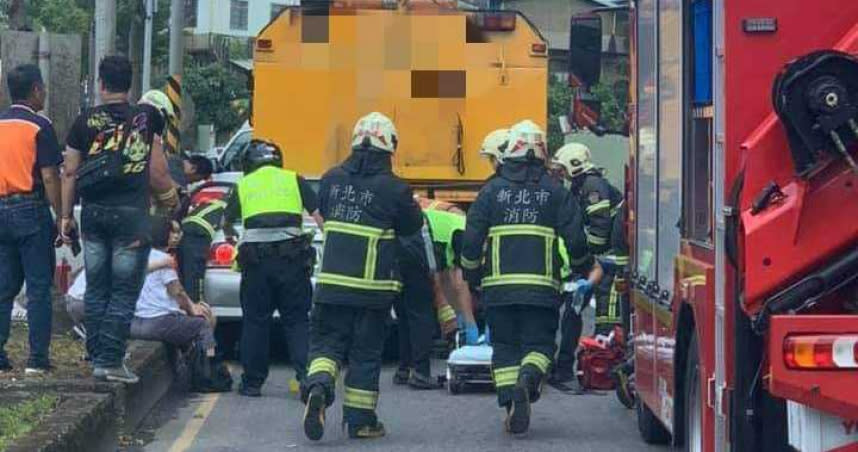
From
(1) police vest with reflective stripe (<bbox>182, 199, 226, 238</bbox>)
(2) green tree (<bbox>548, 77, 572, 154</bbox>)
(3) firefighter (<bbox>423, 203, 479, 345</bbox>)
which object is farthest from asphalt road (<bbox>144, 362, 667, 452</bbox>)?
(2) green tree (<bbox>548, 77, 572, 154</bbox>)

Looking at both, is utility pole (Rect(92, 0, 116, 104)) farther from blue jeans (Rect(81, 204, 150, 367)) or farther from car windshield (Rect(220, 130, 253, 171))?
blue jeans (Rect(81, 204, 150, 367))

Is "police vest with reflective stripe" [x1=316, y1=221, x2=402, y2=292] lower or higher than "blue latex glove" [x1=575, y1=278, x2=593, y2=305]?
higher

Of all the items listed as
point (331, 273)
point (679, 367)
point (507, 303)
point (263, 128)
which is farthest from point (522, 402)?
point (263, 128)

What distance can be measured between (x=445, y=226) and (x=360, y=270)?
3.07 metres

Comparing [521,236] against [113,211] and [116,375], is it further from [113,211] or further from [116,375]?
[116,375]

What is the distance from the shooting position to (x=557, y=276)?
10.2 metres

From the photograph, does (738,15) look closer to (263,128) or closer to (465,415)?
Answer: (465,415)

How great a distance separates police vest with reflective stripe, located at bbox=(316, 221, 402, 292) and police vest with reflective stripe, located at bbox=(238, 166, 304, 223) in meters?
1.61

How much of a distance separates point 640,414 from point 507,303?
3.49 ft

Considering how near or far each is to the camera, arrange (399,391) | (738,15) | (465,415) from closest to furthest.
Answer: (738,15)
(465,415)
(399,391)

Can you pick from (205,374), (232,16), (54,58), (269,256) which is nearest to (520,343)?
(269,256)

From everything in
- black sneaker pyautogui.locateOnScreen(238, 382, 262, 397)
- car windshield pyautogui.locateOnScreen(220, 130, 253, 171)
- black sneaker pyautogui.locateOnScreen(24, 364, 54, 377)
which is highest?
car windshield pyautogui.locateOnScreen(220, 130, 253, 171)

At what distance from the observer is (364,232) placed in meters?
10.1

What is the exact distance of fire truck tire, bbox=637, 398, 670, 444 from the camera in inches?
392
